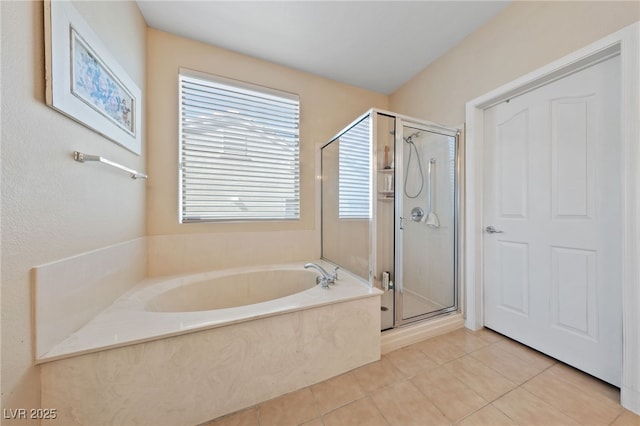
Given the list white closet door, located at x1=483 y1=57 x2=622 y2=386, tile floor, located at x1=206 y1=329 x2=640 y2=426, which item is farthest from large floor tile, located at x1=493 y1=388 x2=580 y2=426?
white closet door, located at x1=483 y1=57 x2=622 y2=386

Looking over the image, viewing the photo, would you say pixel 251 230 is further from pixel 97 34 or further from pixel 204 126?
pixel 97 34

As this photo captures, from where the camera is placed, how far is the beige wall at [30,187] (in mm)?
700

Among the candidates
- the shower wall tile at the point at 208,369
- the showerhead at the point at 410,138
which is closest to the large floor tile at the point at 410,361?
the shower wall tile at the point at 208,369

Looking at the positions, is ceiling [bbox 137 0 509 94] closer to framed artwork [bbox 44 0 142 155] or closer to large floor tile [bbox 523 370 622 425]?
framed artwork [bbox 44 0 142 155]

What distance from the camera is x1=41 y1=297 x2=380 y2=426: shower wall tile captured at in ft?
2.80

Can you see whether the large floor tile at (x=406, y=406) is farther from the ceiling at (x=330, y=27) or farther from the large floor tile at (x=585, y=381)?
the ceiling at (x=330, y=27)

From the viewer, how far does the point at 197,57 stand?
6.27 ft

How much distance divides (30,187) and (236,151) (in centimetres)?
136

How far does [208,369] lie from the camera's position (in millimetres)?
1032

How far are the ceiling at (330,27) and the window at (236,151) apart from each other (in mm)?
333

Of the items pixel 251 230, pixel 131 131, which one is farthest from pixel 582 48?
pixel 131 131

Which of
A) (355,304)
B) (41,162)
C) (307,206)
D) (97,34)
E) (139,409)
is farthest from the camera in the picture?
(307,206)

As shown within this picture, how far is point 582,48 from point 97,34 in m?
2.68

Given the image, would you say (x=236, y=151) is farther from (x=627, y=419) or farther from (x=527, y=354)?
(x=627, y=419)
